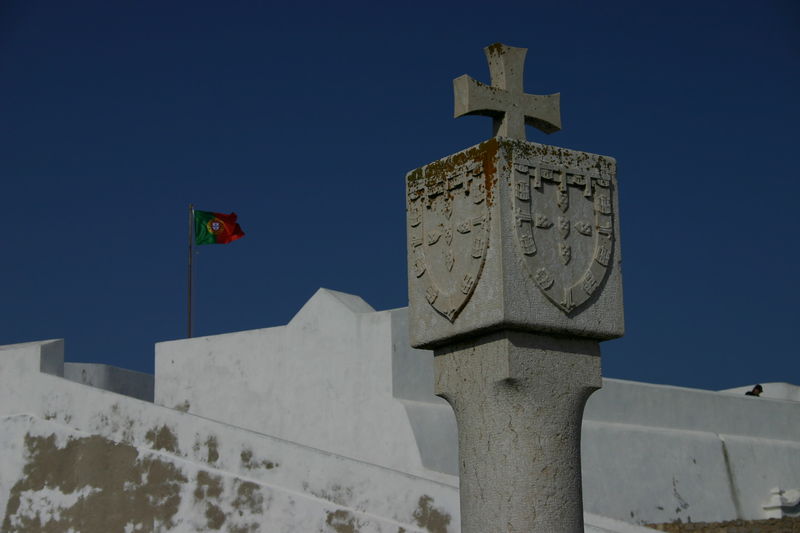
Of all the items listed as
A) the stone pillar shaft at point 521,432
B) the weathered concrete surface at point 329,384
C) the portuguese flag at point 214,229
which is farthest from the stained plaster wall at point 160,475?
the portuguese flag at point 214,229

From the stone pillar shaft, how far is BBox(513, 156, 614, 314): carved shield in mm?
271

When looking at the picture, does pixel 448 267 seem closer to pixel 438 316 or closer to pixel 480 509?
pixel 438 316

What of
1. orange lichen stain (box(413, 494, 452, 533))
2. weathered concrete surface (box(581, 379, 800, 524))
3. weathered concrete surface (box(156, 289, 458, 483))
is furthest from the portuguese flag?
orange lichen stain (box(413, 494, 452, 533))

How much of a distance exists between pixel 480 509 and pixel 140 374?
12.6m

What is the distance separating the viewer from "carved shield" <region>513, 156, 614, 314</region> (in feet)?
17.2

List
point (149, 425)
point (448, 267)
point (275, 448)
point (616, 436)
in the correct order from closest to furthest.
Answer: point (448, 267) < point (275, 448) < point (149, 425) < point (616, 436)

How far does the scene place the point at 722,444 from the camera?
1714cm

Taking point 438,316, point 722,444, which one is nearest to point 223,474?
point 438,316

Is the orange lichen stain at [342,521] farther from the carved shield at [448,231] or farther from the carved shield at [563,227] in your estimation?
the carved shield at [563,227]

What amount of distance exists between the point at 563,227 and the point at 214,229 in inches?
562

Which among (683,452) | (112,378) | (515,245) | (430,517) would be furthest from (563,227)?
(112,378)

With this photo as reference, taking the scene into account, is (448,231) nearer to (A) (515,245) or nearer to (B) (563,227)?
(A) (515,245)

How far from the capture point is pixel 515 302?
515cm

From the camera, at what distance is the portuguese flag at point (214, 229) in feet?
62.4
